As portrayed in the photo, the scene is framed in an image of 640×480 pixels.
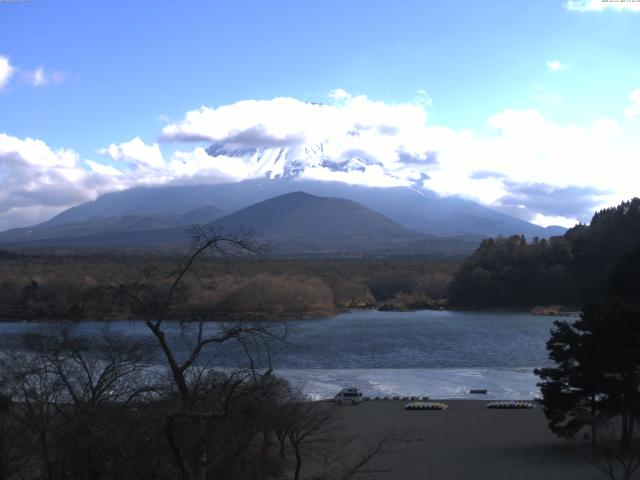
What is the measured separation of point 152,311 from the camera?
212 inches

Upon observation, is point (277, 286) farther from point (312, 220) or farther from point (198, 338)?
point (312, 220)

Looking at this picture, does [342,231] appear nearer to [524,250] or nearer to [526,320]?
[524,250]

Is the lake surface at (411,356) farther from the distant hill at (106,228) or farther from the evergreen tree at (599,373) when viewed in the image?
the distant hill at (106,228)

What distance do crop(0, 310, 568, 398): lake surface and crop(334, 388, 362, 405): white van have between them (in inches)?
42.9

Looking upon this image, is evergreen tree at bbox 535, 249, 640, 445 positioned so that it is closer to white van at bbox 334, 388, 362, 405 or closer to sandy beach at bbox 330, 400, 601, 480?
sandy beach at bbox 330, 400, 601, 480

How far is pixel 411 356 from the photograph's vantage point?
3147 centimetres

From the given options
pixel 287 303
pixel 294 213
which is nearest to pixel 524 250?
pixel 287 303

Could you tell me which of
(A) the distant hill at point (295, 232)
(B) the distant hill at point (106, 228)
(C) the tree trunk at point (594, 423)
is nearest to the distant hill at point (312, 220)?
(A) the distant hill at point (295, 232)

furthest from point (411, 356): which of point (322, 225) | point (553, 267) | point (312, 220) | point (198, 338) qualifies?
point (312, 220)

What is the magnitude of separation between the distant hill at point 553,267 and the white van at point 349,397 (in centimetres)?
3927

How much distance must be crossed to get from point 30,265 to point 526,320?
5020 centimetres

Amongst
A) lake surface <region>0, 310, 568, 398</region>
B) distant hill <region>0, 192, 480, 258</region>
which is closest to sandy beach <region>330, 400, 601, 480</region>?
lake surface <region>0, 310, 568, 398</region>

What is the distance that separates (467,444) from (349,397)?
5825mm

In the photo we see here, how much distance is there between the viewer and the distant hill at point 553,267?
57.3 m
